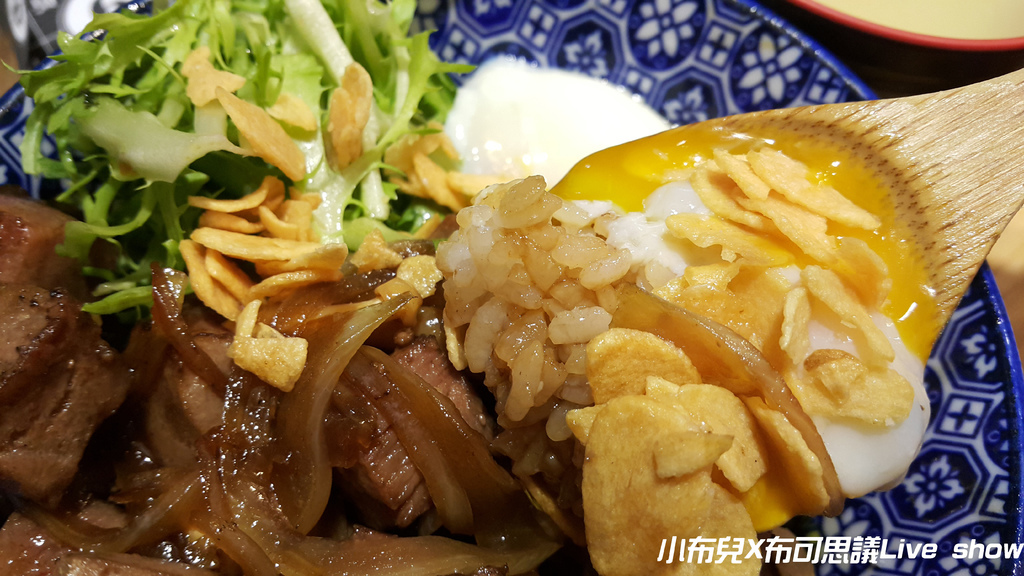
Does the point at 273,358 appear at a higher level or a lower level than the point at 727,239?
lower

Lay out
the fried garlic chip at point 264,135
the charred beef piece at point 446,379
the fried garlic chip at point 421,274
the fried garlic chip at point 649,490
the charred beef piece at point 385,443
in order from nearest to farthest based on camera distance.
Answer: the fried garlic chip at point 649,490, the charred beef piece at point 385,443, the charred beef piece at point 446,379, the fried garlic chip at point 421,274, the fried garlic chip at point 264,135

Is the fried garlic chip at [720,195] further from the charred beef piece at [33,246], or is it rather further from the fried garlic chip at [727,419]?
the charred beef piece at [33,246]

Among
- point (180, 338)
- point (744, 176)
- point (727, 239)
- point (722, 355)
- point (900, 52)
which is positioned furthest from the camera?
point (900, 52)

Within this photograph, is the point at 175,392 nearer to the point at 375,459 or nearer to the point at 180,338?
the point at 180,338

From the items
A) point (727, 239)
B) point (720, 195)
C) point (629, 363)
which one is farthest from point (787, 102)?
point (629, 363)

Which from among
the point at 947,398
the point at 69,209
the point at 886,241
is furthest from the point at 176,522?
the point at 947,398

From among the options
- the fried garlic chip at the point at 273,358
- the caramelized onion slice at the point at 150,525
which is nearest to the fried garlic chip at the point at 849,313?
the fried garlic chip at the point at 273,358
